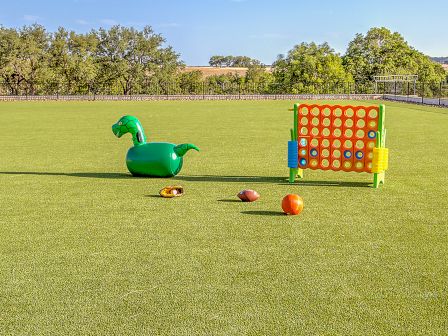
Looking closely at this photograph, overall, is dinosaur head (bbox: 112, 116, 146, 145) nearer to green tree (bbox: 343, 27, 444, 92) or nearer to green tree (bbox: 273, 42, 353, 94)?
green tree (bbox: 273, 42, 353, 94)

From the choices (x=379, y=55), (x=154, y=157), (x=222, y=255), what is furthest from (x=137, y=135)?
(x=379, y=55)

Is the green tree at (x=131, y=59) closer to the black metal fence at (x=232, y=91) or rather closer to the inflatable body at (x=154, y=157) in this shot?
the black metal fence at (x=232, y=91)

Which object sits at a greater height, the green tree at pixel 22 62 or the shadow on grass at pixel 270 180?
the green tree at pixel 22 62

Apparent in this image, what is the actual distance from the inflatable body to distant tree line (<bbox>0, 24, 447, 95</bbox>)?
59.6 meters

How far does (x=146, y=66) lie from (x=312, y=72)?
21.2 m

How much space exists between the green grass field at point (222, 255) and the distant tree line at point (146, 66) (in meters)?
60.0

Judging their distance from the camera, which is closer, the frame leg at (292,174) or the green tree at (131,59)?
the frame leg at (292,174)

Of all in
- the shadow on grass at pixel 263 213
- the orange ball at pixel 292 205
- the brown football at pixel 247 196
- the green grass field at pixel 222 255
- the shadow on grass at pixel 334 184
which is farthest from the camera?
the shadow on grass at pixel 334 184

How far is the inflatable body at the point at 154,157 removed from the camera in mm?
9531

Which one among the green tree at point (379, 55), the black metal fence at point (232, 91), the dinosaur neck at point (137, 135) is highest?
the green tree at point (379, 55)

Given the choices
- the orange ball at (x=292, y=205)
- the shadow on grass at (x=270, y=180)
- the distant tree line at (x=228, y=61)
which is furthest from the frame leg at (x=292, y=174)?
→ the distant tree line at (x=228, y=61)

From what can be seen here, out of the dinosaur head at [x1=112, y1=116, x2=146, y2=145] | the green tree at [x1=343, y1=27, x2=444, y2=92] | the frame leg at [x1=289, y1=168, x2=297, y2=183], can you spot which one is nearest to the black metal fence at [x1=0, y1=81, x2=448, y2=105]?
the green tree at [x1=343, y1=27, x2=444, y2=92]

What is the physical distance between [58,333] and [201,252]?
194 cm

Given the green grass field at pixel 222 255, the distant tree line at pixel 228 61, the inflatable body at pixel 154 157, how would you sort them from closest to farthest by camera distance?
1. the green grass field at pixel 222 255
2. the inflatable body at pixel 154 157
3. the distant tree line at pixel 228 61
